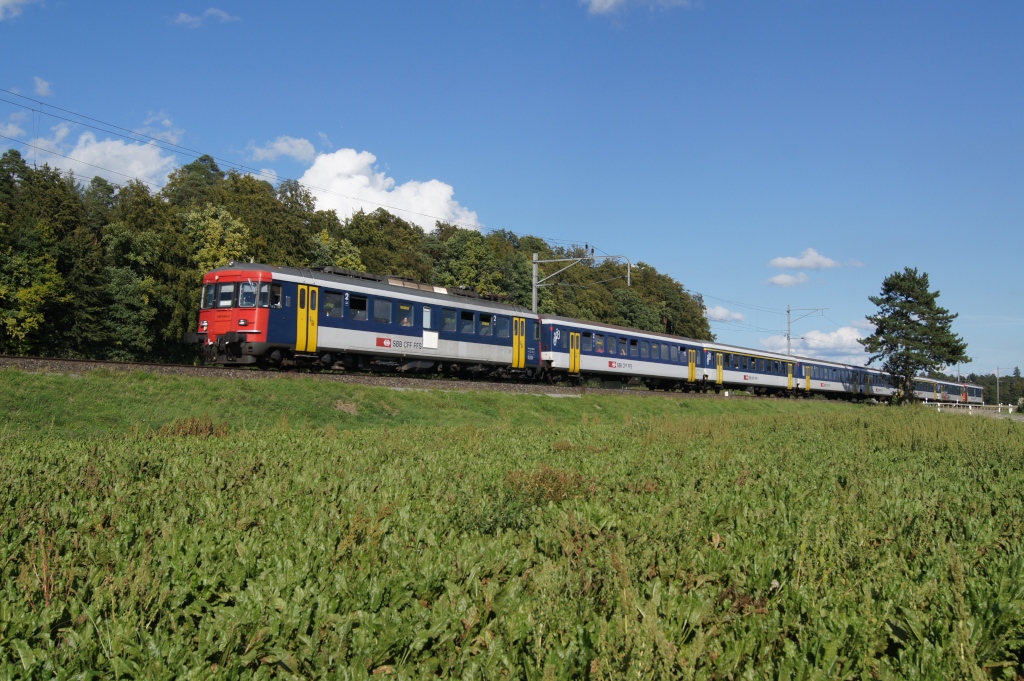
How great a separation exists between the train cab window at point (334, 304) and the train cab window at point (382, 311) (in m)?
1.35

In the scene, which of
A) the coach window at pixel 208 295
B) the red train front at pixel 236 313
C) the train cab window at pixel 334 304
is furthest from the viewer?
the train cab window at pixel 334 304

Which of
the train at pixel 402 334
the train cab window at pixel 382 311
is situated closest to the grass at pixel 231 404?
the train at pixel 402 334

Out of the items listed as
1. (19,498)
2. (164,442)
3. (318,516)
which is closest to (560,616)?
(318,516)

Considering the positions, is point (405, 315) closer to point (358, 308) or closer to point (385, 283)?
point (385, 283)

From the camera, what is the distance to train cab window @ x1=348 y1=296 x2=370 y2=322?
2380 cm

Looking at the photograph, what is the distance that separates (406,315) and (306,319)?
414 cm

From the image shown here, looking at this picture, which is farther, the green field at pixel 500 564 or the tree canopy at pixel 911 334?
the tree canopy at pixel 911 334

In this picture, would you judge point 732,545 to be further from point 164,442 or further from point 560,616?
point 164,442

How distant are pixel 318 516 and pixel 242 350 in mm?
17209

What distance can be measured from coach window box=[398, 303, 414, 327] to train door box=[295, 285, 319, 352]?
11.4 ft

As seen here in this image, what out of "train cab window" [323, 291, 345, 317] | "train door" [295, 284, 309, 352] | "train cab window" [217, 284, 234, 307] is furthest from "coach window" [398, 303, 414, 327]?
"train cab window" [217, 284, 234, 307]

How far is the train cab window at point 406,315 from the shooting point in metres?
25.5

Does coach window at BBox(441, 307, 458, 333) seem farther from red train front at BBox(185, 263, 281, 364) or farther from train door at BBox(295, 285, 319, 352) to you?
red train front at BBox(185, 263, 281, 364)

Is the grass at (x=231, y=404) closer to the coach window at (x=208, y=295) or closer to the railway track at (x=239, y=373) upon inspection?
the railway track at (x=239, y=373)
